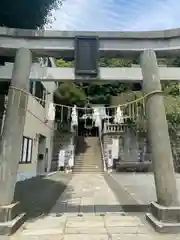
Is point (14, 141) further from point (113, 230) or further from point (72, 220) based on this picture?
point (113, 230)

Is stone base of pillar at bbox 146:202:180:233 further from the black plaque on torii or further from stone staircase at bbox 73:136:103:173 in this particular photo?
stone staircase at bbox 73:136:103:173

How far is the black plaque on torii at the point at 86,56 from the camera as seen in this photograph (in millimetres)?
4848

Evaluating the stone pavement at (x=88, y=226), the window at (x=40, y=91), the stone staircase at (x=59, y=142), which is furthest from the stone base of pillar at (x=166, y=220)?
the stone staircase at (x=59, y=142)

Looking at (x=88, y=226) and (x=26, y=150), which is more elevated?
(x=26, y=150)

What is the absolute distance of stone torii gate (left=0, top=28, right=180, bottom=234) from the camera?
4.18m

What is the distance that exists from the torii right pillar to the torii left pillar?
7.94 feet

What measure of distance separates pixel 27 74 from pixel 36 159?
9.88 meters

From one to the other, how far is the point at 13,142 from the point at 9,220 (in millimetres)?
1344

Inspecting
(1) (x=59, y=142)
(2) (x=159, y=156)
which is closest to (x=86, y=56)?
(2) (x=159, y=156)

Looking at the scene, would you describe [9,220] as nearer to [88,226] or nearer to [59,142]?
[88,226]

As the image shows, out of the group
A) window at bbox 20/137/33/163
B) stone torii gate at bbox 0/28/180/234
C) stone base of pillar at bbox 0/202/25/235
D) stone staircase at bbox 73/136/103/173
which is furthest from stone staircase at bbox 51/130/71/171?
stone base of pillar at bbox 0/202/25/235

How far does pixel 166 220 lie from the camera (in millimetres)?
4086

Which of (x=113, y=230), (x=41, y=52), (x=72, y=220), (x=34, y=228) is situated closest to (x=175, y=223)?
(x=113, y=230)

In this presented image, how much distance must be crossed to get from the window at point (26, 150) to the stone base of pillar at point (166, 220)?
7526mm
